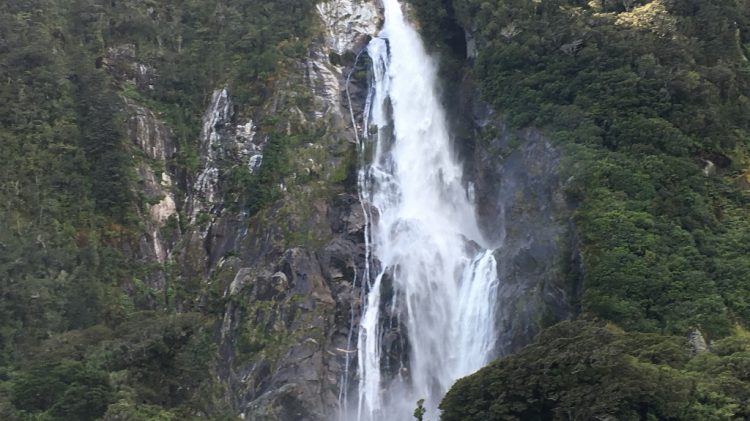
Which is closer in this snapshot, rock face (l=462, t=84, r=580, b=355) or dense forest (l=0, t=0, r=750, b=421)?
dense forest (l=0, t=0, r=750, b=421)

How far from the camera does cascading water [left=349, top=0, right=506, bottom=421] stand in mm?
38406

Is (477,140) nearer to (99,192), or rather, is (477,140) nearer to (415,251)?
(415,251)

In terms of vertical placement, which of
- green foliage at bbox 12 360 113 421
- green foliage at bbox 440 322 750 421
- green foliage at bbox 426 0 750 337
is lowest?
green foliage at bbox 12 360 113 421

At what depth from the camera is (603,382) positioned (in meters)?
27.1

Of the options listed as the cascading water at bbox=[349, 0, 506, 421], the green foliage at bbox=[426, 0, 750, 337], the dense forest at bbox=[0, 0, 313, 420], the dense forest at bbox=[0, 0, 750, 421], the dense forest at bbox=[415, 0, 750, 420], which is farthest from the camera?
the cascading water at bbox=[349, 0, 506, 421]

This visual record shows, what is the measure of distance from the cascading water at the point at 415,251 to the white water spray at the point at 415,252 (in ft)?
0.15

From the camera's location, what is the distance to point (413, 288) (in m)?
40.6

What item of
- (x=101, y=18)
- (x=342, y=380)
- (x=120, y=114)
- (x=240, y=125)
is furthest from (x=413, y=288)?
(x=101, y=18)

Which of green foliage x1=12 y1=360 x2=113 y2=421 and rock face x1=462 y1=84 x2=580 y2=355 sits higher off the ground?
rock face x1=462 y1=84 x2=580 y2=355

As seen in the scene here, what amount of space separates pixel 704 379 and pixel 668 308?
6002mm

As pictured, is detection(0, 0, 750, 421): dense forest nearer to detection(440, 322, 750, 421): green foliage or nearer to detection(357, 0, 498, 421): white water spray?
detection(440, 322, 750, 421): green foliage

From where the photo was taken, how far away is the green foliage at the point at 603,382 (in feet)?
86.2

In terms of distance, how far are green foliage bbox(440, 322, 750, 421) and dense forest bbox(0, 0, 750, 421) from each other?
0.06 meters

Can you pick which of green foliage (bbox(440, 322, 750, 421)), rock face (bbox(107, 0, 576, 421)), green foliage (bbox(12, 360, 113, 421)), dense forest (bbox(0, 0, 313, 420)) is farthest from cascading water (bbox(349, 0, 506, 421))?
green foliage (bbox(12, 360, 113, 421))
